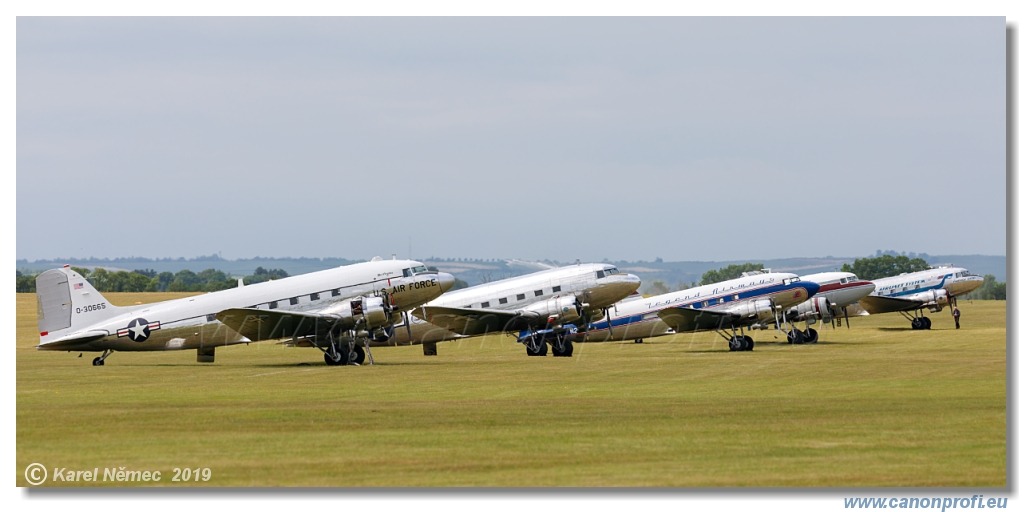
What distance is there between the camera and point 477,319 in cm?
6038

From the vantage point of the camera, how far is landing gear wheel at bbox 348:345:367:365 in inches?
2085

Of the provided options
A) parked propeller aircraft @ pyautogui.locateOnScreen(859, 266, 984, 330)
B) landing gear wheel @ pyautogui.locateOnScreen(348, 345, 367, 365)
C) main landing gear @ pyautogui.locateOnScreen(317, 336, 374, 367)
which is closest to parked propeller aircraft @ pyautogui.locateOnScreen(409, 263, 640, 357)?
landing gear wheel @ pyautogui.locateOnScreen(348, 345, 367, 365)

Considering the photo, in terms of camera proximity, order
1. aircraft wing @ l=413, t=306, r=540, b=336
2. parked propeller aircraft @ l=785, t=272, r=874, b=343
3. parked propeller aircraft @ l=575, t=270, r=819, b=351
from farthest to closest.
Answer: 1. parked propeller aircraft @ l=785, t=272, r=874, b=343
2. parked propeller aircraft @ l=575, t=270, r=819, b=351
3. aircraft wing @ l=413, t=306, r=540, b=336

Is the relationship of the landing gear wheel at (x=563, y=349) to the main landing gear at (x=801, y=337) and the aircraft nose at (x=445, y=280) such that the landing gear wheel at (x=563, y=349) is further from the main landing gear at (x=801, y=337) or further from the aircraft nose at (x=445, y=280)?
the main landing gear at (x=801, y=337)

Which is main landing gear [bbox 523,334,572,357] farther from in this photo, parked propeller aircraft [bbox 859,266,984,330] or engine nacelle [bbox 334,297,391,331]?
parked propeller aircraft [bbox 859,266,984,330]

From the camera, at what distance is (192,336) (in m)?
52.7

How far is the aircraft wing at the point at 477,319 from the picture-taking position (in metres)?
59.4

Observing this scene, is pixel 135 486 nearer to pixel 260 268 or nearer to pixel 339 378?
pixel 339 378

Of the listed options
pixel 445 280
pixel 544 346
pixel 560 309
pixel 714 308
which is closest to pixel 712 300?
pixel 714 308

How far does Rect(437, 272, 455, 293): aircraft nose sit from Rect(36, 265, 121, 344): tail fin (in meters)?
12.9

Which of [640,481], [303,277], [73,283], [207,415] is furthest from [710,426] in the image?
[73,283]

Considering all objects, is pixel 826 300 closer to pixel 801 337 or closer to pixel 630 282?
pixel 801 337

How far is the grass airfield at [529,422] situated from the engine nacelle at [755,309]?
1516 cm

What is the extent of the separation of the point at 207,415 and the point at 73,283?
23.7 metres
